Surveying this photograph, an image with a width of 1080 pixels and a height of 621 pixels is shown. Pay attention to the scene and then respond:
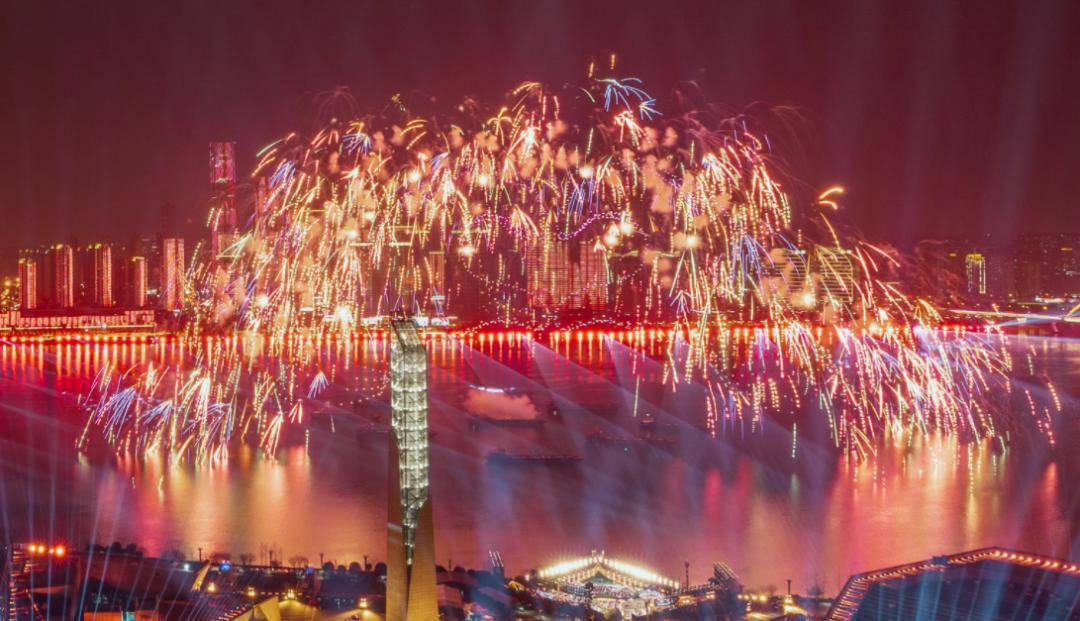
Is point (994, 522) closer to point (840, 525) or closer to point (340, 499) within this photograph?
point (840, 525)

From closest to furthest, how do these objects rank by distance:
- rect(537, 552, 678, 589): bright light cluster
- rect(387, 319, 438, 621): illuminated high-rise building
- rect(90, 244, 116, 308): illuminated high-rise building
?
rect(387, 319, 438, 621): illuminated high-rise building < rect(537, 552, 678, 589): bright light cluster < rect(90, 244, 116, 308): illuminated high-rise building

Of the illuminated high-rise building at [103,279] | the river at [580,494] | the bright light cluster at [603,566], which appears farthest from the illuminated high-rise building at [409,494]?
the illuminated high-rise building at [103,279]

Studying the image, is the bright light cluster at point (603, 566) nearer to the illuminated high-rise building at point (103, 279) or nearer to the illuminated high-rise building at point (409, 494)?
the illuminated high-rise building at point (409, 494)

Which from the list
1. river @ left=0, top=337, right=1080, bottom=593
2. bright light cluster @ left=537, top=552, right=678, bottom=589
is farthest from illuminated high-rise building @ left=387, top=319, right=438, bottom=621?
river @ left=0, top=337, right=1080, bottom=593

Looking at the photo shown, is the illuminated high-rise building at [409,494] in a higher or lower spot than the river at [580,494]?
higher

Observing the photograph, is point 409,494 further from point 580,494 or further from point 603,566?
point 580,494

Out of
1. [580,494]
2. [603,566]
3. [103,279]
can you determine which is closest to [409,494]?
[603,566]

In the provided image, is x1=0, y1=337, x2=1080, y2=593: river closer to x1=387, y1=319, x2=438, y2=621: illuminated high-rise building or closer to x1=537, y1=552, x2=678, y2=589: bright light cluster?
x1=537, y1=552, x2=678, y2=589: bright light cluster

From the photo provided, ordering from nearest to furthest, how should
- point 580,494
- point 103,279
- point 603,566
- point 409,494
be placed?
point 409,494 < point 603,566 < point 580,494 < point 103,279
